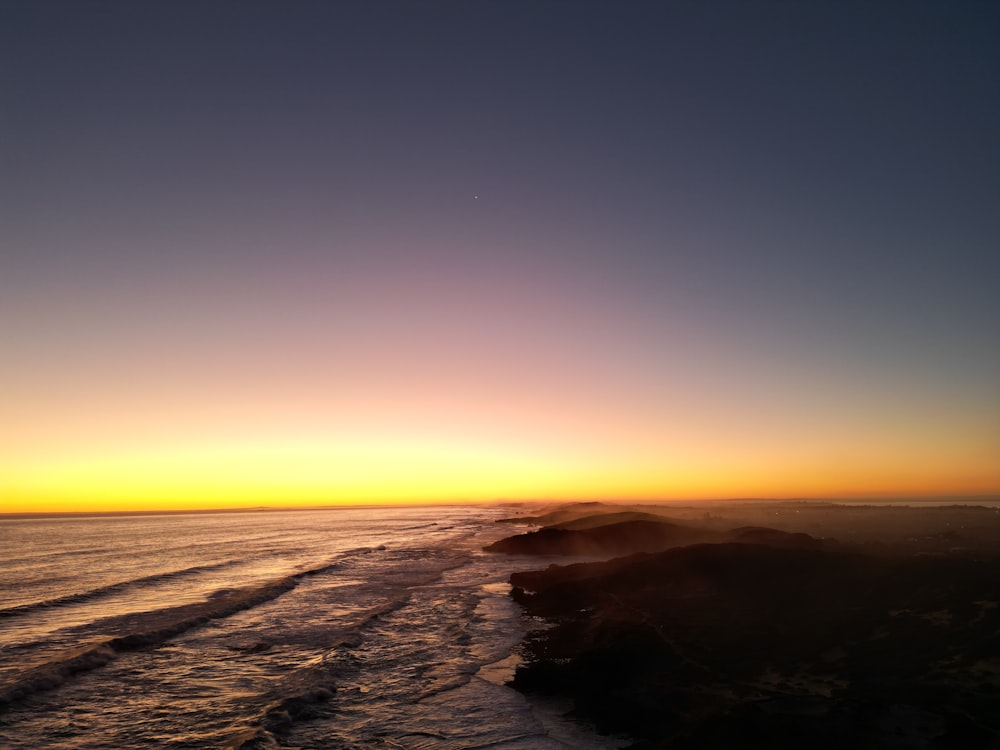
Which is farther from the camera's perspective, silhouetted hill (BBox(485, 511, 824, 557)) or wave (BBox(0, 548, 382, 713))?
silhouetted hill (BBox(485, 511, 824, 557))

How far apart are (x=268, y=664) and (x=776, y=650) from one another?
19.4 metres

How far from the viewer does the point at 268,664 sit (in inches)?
898

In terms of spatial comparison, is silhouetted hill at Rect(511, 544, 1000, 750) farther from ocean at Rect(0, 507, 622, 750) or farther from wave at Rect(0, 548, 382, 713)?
wave at Rect(0, 548, 382, 713)

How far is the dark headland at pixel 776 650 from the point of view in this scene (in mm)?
13547

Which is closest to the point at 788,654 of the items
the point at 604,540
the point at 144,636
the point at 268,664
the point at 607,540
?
the point at 268,664

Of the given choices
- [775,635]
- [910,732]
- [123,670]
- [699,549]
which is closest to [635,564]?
[699,549]

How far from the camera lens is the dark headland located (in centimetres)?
1355

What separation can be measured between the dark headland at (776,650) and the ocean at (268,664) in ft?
6.72

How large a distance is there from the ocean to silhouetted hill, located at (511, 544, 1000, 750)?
223 centimetres

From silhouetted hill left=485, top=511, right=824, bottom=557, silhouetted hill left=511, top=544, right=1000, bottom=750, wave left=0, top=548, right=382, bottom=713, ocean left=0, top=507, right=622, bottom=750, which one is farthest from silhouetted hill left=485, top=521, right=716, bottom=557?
silhouetted hill left=511, top=544, right=1000, bottom=750

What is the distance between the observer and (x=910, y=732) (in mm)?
12914

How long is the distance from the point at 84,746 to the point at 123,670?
8190mm

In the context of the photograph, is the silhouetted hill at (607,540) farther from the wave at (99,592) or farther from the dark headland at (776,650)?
the wave at (99,592)

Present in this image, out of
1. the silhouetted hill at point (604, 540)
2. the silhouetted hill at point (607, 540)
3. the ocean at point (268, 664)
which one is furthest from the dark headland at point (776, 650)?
the silhouetted hill at point (604, 540)
